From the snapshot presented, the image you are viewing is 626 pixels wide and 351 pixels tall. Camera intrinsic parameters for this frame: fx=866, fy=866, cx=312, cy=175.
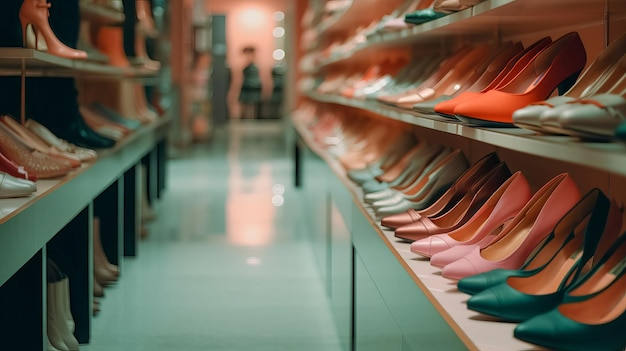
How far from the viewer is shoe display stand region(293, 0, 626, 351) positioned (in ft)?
5.01

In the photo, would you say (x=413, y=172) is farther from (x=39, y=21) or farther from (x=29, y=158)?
(x=39, y=21)

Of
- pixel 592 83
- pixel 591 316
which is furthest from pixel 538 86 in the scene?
pixel 591 316

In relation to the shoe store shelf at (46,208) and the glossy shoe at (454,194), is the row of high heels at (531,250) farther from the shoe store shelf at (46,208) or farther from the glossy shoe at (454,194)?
the shoe store shelf at (46,208)

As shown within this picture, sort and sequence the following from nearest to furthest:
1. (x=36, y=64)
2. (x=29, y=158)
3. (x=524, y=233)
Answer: (x=524, y=233), (x=29, y=158), (x=36, y=64)

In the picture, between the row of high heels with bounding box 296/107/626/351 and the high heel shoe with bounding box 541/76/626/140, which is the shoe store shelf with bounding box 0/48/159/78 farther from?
the high heel shoe with bounding box 541/76/626/140

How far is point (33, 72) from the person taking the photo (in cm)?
437

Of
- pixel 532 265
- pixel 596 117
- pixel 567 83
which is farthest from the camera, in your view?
pixel 567 83

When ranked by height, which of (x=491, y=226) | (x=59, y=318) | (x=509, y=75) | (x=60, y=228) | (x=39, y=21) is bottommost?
(x=59, y=318)

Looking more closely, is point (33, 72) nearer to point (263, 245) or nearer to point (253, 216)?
point (263, 245)

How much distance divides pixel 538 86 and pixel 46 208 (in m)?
1.57

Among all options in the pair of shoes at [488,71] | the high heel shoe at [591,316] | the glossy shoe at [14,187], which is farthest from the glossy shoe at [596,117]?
the glossy shoe at [14,187]

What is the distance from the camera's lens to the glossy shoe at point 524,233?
1.78m

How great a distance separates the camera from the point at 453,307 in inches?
66.6

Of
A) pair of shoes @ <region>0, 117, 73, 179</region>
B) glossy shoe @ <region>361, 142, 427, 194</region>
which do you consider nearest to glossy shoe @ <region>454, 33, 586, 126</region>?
glossy shoe @ <region>361, 142, 427, 194</region>
